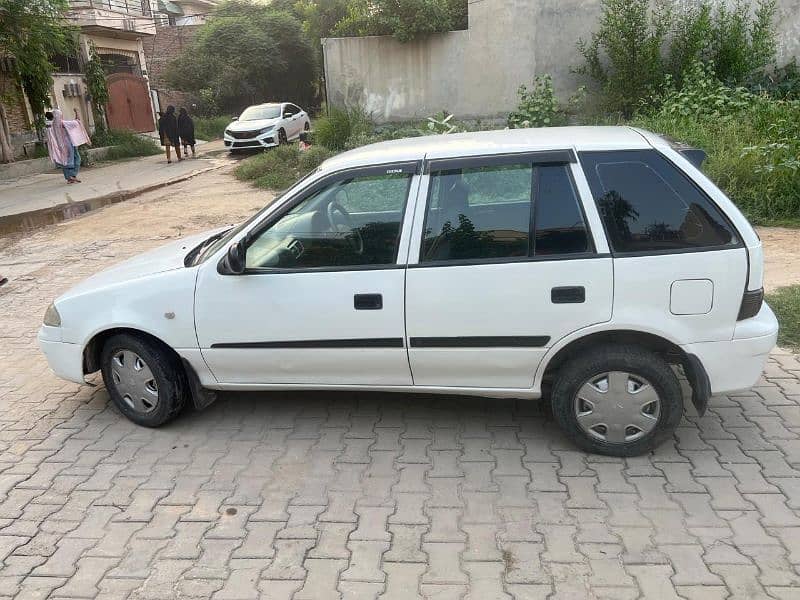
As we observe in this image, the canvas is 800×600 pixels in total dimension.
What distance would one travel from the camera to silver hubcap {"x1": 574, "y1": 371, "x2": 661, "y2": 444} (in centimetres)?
349

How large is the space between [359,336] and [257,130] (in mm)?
17701

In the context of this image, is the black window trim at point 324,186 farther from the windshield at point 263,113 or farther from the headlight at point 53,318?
the windshield at point 263,113

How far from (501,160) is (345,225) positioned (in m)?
0.93

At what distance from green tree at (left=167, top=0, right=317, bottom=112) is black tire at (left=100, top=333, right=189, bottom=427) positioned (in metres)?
30.0

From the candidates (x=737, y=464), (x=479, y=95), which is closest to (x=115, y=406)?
(x=737, y=464)

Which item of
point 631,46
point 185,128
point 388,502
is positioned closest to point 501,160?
point 388,502

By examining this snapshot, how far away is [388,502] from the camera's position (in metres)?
3.38

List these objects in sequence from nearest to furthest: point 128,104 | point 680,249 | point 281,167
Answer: point 680,249
point 281,167
point 128,104

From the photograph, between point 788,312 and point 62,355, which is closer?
point 62,355

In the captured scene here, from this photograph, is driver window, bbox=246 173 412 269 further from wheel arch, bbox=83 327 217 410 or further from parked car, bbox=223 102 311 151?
parked car, bbox=223 102 311 151

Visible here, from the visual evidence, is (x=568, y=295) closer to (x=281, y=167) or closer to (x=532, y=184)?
(x=532, y=184)

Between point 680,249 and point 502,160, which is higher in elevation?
point 502,160

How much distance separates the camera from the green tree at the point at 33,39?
16953 millimetres

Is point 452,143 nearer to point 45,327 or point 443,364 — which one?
point 443,364
